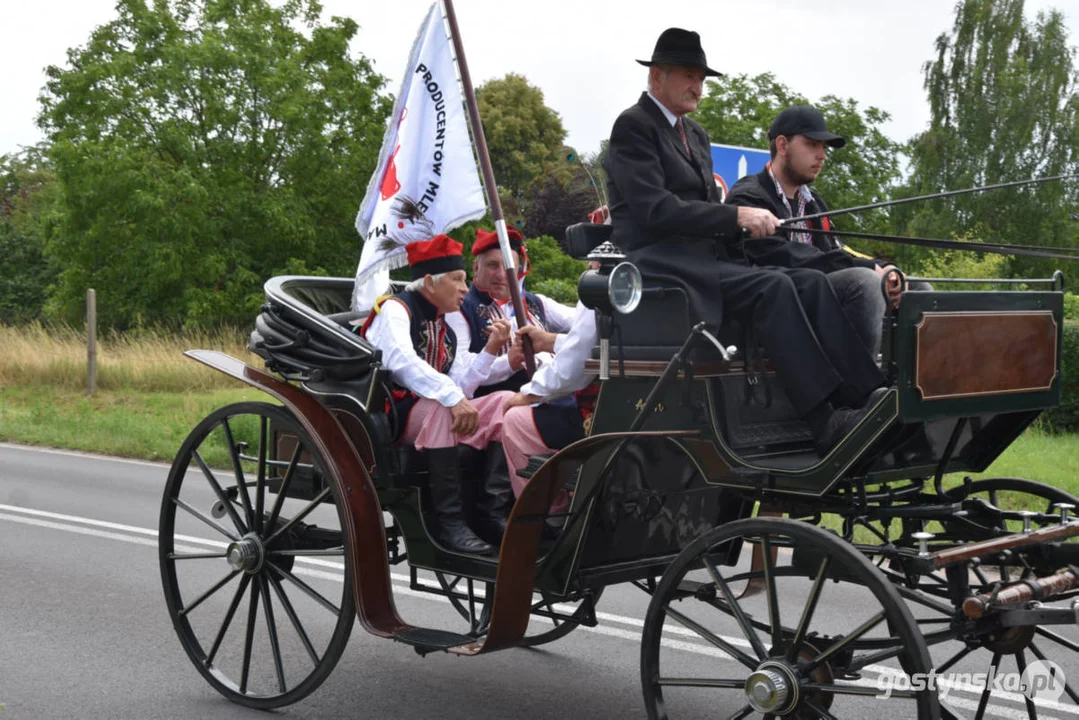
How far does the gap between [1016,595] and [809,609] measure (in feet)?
1.80

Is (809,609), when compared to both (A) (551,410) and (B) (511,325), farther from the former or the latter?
(B) (511,325)

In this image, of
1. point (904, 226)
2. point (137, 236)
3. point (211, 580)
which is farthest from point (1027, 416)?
point (904, 226)

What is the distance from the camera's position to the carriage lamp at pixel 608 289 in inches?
149

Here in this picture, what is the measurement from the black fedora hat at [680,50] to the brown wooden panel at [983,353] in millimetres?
1265

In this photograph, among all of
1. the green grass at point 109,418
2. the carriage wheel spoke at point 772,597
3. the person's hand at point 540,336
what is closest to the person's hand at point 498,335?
the person's hand at point 540,336

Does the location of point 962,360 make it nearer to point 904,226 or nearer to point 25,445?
point 25,445

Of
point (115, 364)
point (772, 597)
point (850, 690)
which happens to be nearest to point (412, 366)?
point (772, 597)

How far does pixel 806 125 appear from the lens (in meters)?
4.46

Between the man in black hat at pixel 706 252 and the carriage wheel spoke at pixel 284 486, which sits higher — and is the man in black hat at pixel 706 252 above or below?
above

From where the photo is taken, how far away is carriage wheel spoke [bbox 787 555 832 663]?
3.45m

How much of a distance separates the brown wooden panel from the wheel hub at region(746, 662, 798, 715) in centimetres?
88

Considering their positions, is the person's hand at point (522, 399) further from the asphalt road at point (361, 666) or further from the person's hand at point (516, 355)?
the asphalt road at point (361, 666)

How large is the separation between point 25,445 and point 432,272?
9937 mm

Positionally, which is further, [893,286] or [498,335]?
[498,335]
